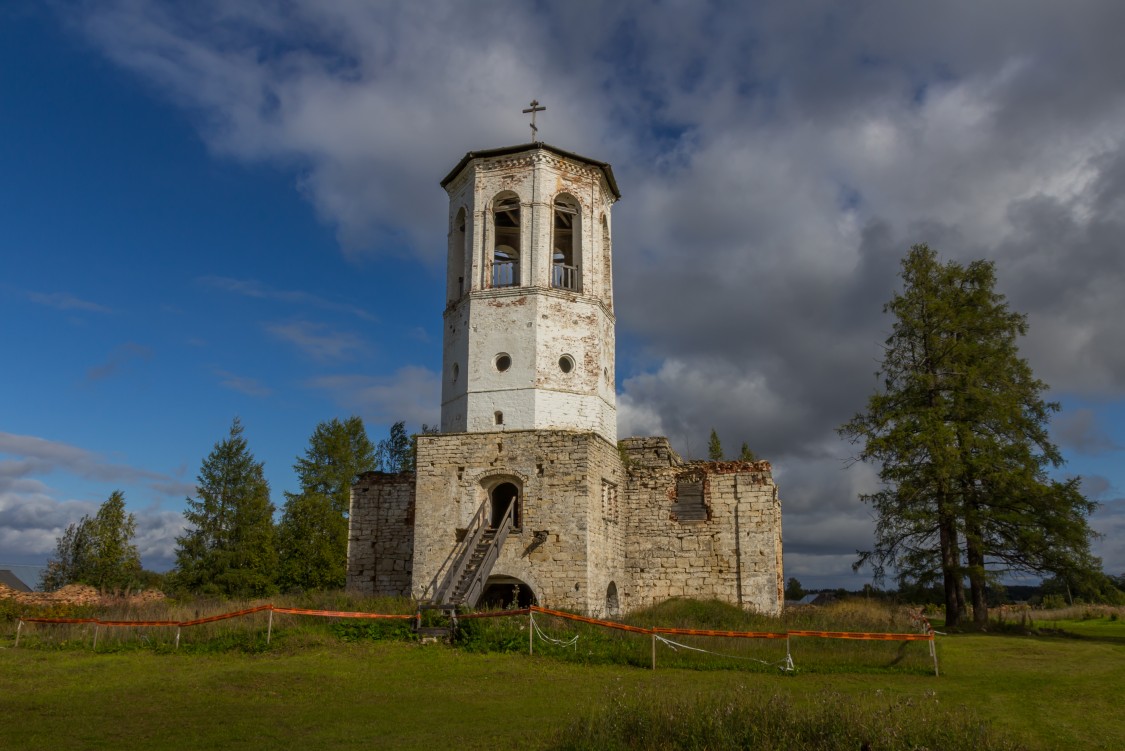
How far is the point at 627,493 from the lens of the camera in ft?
75.1

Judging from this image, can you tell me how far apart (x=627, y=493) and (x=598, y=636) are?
7.87 m

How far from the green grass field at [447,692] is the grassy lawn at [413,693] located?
0.13 feet

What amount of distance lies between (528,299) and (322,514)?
20.6 meters

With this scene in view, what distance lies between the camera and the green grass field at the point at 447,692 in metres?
9.16

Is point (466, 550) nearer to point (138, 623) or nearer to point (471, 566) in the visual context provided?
point (471, 566)

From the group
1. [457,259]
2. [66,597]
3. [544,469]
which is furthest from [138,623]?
[457,259]

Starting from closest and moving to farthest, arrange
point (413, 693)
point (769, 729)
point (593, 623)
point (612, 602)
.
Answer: point (769, 729) → point (413, 693) → point (593, 623) → point (612, 602)

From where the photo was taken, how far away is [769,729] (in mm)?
7820

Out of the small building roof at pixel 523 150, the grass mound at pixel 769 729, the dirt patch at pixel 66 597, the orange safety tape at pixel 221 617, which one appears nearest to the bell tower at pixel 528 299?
the small building roof at pixel 523 150

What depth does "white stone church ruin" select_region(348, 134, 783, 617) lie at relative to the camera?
19.2 m

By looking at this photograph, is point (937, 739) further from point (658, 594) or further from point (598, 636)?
point (658, 594)

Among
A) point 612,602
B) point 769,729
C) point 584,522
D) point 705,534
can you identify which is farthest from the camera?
point 705,534

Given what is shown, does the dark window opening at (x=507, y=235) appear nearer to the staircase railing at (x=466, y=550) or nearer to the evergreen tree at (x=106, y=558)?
the staircase railing at (x=466, y=550)

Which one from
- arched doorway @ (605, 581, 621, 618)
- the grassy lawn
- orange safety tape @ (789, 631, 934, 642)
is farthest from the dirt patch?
orange safety tape @ (789, 631, 934, 642)
